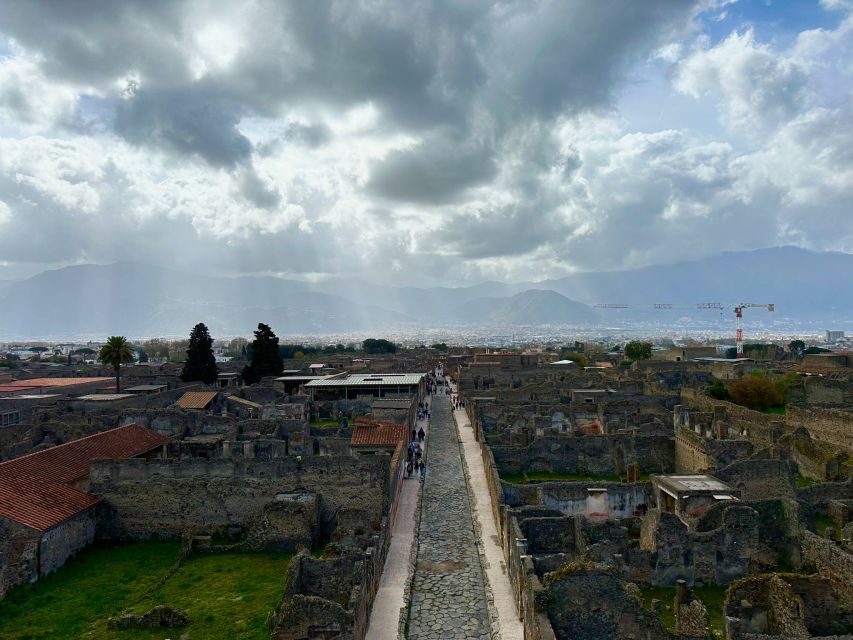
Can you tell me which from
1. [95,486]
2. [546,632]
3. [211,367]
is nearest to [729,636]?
[546,632]

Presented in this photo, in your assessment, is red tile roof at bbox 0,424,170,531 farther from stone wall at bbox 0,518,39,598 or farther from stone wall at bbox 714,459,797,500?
stone wall at bbox 714,459,797,500

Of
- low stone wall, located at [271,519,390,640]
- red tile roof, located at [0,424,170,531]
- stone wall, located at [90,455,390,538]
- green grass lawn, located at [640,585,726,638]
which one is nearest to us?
low stone wall, located at [271,519,390,640]

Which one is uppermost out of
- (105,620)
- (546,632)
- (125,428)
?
(125,428)

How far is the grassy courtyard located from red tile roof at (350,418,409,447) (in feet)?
31.4

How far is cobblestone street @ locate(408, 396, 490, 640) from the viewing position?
14.1 meters

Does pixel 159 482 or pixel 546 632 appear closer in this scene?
pixel 546 632

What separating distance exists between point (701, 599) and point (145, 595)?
48.8 feet

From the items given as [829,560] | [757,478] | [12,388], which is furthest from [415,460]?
[12,388]

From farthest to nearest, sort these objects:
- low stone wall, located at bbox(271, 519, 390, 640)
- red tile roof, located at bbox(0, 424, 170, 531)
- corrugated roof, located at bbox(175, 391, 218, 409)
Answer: corrugated roof, located at bbox(175, 391, 218, 409) → red tile roof, located at bbox(0, 424, 170, 531) → low stone wall, located at bbox(271, 519, 390, 640)

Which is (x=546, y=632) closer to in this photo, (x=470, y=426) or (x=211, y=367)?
(x=470, y=426)

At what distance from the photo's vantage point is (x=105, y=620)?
14773mm

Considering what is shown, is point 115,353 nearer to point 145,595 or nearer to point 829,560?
point 145,595

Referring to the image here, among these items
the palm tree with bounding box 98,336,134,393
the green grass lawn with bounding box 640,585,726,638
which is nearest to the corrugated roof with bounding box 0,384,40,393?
the palm tree with bounding box 98,336,134,393

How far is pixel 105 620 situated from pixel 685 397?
37.4 metres
